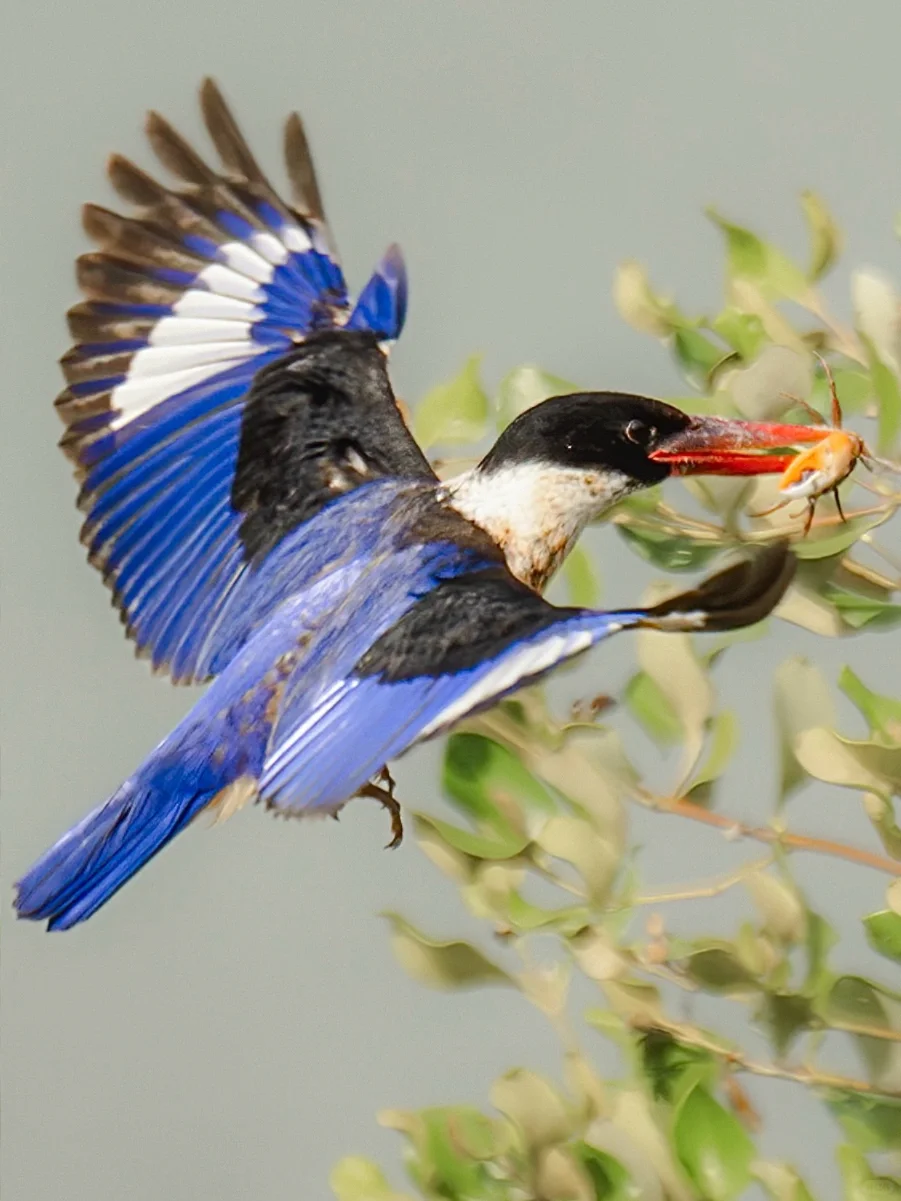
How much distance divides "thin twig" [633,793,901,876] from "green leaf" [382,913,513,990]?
9cm

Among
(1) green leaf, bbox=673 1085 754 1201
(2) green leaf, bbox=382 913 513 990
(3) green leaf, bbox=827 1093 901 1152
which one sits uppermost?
(2) green leaf, bbox=382 913 513 990

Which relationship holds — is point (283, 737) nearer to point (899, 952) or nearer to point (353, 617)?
point (353, 617)

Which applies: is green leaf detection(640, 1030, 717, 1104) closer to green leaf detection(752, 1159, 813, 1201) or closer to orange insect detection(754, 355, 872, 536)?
green leaf detection(752, 1159, 813, 1201)

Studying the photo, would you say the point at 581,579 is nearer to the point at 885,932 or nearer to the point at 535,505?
the point at 535,505

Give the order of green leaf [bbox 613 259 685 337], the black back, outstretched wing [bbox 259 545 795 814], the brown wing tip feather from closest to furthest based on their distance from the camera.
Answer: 1. outstretched wing [bbox 259 545 795 814]
2. green leaf [bbox 613 259 685 337]
3. the black back
4. the brown wing tip feather

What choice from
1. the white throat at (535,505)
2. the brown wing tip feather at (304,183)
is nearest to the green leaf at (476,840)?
the white throat at (535,505)

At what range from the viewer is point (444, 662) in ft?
2.04

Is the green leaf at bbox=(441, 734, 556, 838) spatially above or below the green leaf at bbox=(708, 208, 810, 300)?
below

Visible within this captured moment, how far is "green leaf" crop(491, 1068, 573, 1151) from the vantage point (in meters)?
0.59

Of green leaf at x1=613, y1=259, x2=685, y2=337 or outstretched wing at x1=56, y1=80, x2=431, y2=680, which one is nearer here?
green leaf at x1=613, y1=259, x2=685, y2=337

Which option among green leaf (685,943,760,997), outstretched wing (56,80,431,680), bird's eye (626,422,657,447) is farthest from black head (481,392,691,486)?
green leaf (685,943,760,997)

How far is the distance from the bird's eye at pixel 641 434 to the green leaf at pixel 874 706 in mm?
153

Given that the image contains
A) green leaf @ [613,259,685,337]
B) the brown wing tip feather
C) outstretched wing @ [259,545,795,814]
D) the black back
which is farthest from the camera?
the brown wing tip feather

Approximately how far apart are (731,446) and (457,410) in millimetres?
124
